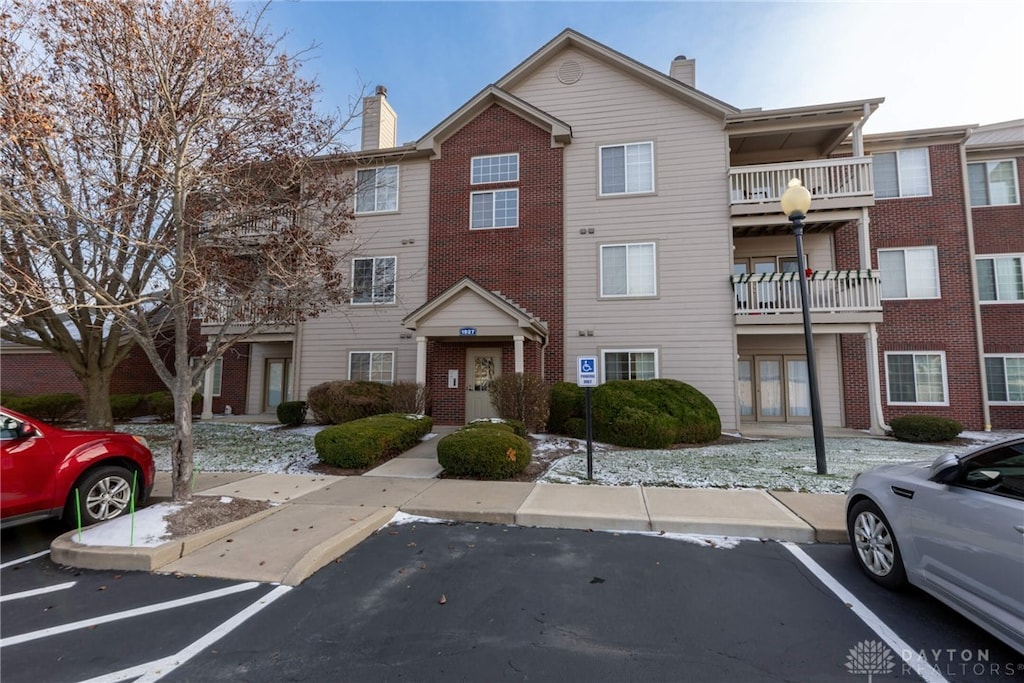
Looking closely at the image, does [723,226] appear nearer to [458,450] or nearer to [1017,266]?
[1017,266]

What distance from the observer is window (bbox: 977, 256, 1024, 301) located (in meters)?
14.1

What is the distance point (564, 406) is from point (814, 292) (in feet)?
24.9

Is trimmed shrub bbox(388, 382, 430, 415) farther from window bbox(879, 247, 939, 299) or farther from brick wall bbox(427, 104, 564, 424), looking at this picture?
window bbox(879, 247, 939, 299)

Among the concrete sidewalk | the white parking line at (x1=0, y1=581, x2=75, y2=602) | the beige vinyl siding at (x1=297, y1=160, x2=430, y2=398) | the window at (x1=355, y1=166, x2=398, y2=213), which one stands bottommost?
the white parking line at (x1=0, y1=581, x2=75, y2=602)

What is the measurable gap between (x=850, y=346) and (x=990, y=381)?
4.01 m

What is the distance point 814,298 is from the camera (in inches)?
508

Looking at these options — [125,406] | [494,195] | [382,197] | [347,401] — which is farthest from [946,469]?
[125,406]

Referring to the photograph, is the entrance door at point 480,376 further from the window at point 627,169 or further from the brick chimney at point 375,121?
the brick chimney at point 375,121

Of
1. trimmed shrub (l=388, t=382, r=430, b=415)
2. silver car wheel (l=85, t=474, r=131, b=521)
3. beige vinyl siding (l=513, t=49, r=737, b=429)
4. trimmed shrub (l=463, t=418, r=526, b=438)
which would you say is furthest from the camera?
beige vinyl siding (l=513, t=49, r=737, b=429)

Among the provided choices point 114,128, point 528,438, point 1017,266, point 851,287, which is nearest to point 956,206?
point 1017,266

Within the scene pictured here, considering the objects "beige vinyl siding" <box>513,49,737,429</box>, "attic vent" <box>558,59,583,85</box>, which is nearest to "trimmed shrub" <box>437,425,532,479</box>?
"beige vinyl siding" <box>513,49,737,429</box>

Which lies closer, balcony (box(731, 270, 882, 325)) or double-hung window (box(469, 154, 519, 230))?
balcony (box(731, 270, 882, 325))

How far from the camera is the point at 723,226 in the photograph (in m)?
13.4

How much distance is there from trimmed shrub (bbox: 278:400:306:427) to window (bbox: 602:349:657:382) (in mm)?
9000
